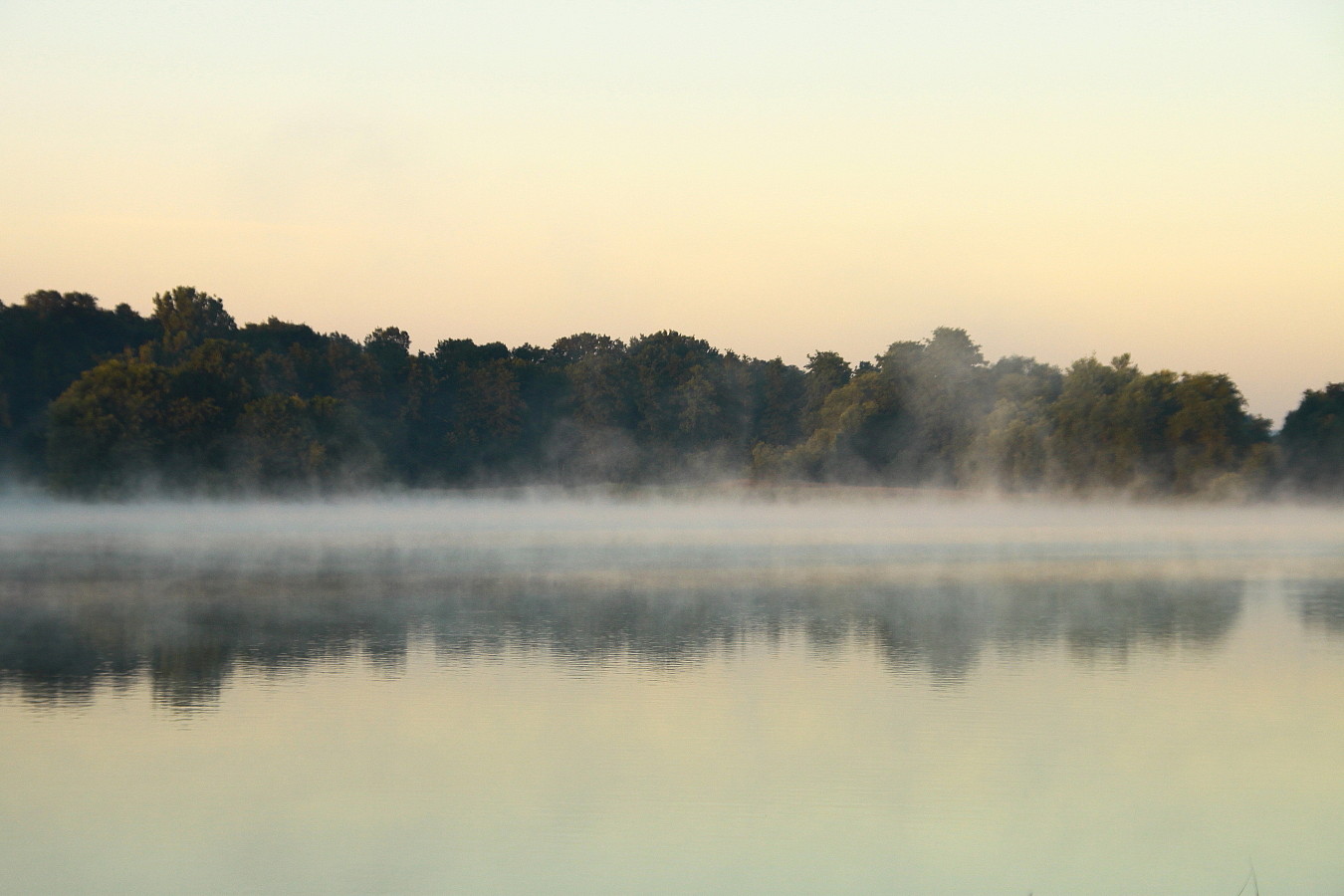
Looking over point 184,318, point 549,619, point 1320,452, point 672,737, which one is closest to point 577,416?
point 184,318

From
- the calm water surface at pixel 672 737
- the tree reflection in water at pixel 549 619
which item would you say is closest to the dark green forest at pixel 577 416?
the tree reflection in water at pixel 549 619

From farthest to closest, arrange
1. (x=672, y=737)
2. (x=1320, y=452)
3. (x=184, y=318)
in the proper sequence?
(x=184, y=318) < (x=1320, y=452) < (x=672, y=737)

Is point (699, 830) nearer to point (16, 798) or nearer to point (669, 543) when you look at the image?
point (16, 798)

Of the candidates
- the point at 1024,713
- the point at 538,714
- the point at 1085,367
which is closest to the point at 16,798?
the point at 538,714

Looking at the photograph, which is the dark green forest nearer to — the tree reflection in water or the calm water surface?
the tree reflection in water

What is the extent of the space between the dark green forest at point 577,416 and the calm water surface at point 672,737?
40.0m

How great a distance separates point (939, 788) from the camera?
28.2ft

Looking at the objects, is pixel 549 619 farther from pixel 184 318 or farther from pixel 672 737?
pixel 184 318

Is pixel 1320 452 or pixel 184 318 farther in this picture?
pixel 184 318

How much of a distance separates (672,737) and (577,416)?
75.1 metres

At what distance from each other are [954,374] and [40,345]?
46.7 meters

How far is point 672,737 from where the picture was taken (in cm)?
1007

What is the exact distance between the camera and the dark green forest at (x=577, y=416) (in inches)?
2394

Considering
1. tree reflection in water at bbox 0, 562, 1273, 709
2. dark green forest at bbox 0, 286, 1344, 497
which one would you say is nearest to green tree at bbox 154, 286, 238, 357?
dark green forest at bbox 0, 286, 1344, 497
